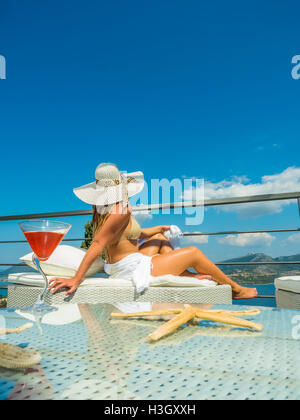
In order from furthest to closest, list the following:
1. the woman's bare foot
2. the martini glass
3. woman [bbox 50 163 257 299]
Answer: the woman's bare foot, woman [bbox 50 163 257 299], the martini glass

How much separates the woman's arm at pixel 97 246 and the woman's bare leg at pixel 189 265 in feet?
1.19

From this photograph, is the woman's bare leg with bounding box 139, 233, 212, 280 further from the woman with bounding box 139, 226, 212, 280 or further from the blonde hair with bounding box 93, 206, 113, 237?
the blonde hair with bounding box 93, 206, 113, 237

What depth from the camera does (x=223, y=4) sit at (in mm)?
13719

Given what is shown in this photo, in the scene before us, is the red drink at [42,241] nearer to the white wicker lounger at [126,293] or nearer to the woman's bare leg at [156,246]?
the white wicker lounger at [126,293]

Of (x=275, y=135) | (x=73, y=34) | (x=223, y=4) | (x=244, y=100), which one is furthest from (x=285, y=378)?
(x=275, y=135)

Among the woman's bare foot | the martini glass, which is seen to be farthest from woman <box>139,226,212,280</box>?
the martini glass

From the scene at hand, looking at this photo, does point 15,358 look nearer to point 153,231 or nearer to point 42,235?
point 42,235

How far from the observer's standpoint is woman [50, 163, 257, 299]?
5.70ft

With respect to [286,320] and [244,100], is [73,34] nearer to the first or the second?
[244,100]

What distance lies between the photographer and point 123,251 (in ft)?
6.56

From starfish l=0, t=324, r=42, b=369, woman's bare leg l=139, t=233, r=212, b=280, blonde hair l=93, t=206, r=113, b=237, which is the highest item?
blonde hair l=93, t=206, r=113, b=237

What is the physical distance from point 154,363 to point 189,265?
1504mm

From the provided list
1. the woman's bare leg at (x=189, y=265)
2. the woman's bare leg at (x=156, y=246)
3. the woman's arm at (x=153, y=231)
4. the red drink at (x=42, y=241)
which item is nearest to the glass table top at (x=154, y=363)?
the red drink at (x=42, y=241)

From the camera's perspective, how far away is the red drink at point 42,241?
53.2 inches
